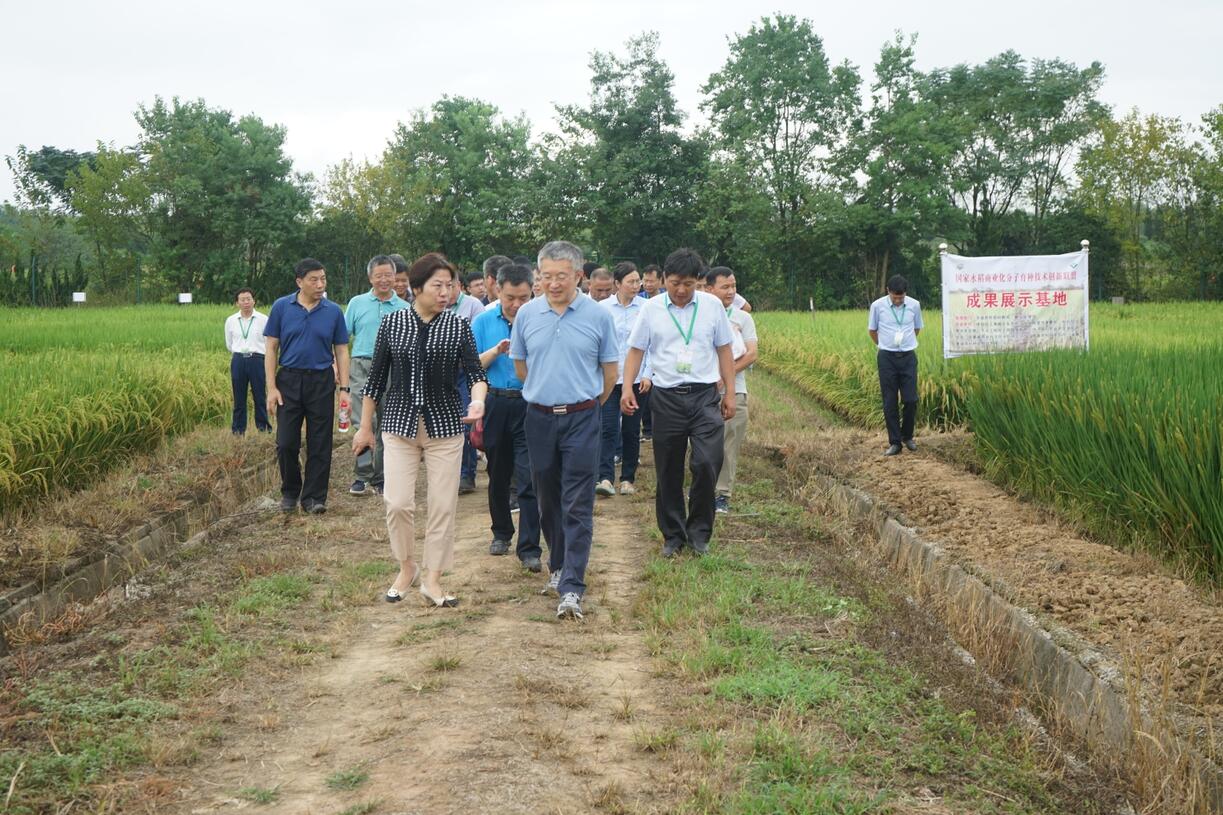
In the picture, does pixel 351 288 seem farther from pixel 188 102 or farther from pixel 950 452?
pixel 950 452

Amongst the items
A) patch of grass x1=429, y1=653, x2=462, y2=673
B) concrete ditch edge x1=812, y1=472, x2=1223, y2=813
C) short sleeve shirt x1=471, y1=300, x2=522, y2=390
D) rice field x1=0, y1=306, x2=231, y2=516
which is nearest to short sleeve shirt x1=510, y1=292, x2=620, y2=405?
short sleeve shirt x1=471, y1=300, x2=522, y2=390

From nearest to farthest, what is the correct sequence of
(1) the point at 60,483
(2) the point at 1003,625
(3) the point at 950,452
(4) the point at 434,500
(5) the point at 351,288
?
1. (2) the point at 1003,625
2. (4) the point at 434,500
3. (1) the point at 60,483
4. (3) the point at 950,452
5. (5) the point at 351,288

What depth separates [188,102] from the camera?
5425cm

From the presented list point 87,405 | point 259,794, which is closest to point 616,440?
point 87,405

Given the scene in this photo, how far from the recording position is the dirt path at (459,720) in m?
3.95

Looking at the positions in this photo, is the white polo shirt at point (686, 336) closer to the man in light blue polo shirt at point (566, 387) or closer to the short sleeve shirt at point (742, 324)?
the man in light blue polo shirt at point (566, 387)

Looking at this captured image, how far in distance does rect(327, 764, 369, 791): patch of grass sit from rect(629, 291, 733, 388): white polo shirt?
3.81 m

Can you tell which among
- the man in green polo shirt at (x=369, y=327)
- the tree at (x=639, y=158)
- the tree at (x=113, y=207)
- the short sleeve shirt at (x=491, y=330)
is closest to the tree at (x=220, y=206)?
the tree at (x=113, y=207)

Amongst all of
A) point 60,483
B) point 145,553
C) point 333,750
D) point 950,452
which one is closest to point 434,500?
point 333,750

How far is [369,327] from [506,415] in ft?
10.6

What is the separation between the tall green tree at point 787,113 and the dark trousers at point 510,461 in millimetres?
40051

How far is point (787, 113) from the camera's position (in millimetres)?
48062

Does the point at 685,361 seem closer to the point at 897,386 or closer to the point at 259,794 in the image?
the point at 259,794

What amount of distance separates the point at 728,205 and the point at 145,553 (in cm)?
3978
